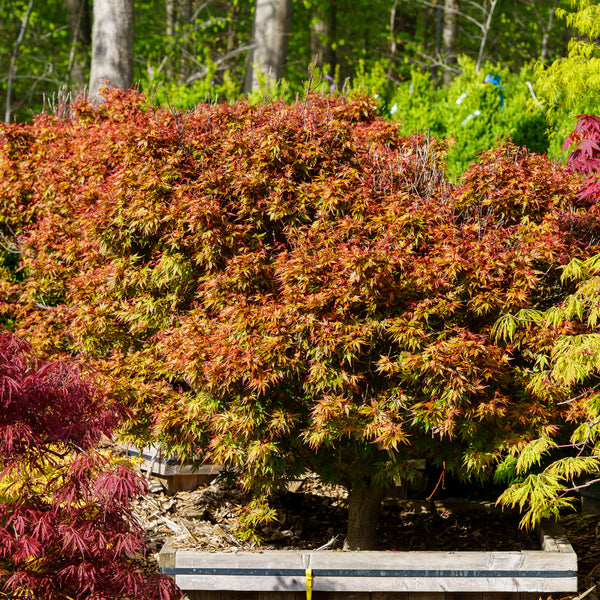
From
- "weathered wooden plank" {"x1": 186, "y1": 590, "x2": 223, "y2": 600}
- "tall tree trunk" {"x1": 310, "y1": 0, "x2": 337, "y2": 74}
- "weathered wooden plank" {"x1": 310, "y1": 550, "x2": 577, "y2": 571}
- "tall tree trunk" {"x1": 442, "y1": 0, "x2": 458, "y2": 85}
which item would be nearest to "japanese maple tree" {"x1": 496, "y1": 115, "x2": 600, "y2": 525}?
"weathered wooden plank" {"x1": 310, "y1": 550, "x2": 577, "y2": 571}

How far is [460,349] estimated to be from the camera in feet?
12.5

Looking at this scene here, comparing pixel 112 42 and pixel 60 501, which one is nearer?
pixel 60 501

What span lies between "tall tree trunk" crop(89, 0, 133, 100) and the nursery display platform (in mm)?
5575

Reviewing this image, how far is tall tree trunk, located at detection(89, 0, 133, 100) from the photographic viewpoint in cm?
796

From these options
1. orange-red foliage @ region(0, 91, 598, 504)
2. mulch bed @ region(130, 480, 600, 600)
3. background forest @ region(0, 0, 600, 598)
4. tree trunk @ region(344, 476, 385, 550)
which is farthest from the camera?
mulch bed @ region(130, 480, 600, 600)

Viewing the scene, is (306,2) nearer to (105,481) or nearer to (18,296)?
(18,296)

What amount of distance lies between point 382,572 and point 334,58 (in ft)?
51.8

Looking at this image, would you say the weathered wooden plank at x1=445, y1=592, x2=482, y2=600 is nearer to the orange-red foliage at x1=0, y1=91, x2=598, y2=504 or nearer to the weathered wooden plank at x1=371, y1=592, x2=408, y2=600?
the weathered wooden plank at x1=371, y1=592, x2=408, y2=600

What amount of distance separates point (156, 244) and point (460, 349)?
2.00m

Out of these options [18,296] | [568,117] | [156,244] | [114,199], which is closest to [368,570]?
[156,244]

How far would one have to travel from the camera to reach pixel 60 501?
333 cm

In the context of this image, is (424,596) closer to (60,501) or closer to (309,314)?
(309,314)

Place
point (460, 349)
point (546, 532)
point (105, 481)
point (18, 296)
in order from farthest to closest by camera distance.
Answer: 1. point (18, 296)
2. point (546, 532)
3. point (460, 349)
4. point (105, 481)

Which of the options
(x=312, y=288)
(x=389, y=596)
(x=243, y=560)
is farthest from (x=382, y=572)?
(x=312, y=288)
